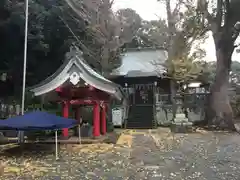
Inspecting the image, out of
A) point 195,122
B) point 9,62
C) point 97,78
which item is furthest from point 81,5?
point 195,122

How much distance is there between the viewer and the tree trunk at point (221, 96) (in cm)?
1864

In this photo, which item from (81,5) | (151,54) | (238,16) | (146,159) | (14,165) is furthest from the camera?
(151,54)

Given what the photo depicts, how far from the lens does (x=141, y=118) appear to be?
21047 mm

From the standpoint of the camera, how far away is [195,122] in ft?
68.1

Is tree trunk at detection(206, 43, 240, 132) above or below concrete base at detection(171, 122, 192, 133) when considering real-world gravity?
above

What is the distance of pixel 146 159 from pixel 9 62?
1513 centimetres

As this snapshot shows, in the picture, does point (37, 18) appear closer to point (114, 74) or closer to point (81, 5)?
point (81, 5)

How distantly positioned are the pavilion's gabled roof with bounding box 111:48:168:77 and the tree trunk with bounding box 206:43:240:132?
560cm

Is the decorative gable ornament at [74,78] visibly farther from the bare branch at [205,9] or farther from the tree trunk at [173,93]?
the bare branch at [205,9]

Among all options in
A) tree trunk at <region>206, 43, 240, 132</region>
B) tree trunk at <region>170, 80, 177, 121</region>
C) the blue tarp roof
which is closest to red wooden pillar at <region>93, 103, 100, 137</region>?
the blue tarp roof

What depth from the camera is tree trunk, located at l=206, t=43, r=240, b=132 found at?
18641mm

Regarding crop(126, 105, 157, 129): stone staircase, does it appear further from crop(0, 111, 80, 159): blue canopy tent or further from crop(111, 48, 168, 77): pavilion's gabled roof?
crop(0, 111, 80, 159): blue canopy tent

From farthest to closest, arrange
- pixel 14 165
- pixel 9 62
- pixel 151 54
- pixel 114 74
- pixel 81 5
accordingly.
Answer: pixel 151 54 → pixel 114 74 → pixel 9 62 → pixel 81 5 → pixel 14 165

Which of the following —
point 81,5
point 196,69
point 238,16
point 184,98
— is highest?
point 81,5
